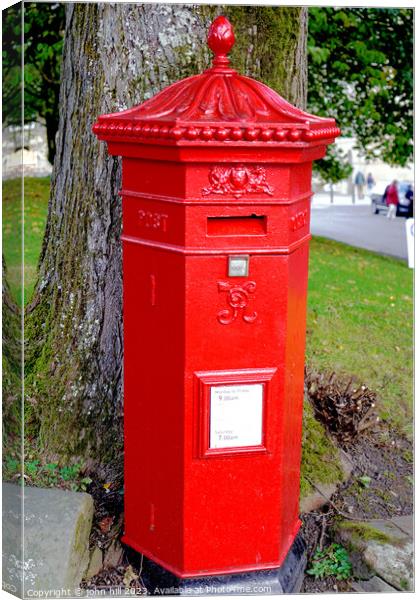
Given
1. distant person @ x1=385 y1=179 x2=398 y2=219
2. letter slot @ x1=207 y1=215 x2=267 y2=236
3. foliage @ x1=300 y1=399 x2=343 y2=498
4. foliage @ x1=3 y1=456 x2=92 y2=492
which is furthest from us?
distant person @ x1=385 y1=179 x2=398 y2=219

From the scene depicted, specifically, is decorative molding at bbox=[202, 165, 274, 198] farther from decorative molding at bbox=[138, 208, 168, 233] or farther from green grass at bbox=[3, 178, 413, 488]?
green grass at bbox=[3, 178, 413, 488]

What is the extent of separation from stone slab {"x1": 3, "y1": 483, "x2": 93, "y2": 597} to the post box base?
281 mm

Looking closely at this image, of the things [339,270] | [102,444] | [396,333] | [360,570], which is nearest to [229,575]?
[360,570]

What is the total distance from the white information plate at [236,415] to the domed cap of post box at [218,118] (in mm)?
791

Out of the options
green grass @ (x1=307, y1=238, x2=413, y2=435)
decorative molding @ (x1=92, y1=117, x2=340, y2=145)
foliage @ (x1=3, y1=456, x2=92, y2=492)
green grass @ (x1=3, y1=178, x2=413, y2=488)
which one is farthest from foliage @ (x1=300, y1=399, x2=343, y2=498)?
decorative molding @ (x1=92, y1=117, x2=340, y2=145)

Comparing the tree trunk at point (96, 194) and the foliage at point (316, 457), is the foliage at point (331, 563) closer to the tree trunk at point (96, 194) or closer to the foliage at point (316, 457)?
the foliage at point (316, 457)

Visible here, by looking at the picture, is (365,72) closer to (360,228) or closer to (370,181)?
(360,228)

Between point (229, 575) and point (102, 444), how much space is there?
0.96m

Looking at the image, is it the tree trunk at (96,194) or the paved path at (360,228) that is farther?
the paved path at (360,228)

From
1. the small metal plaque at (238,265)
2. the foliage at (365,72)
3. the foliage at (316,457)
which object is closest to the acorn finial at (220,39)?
the small metal plaque at (238,265)

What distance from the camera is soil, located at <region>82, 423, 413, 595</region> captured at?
3264 mm

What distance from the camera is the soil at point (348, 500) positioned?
3264 mm

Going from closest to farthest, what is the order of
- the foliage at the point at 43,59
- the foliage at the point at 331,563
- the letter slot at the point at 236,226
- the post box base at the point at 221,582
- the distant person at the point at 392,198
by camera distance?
the letter slot at the point at 236,226
the post box base at the point at 221,582
the foliage at the point at 331,563
the foliage at the point at 43,59
the distant person at the point at 392,198

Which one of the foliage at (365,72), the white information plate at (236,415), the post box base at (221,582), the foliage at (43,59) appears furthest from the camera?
the foliage at (365,72)
